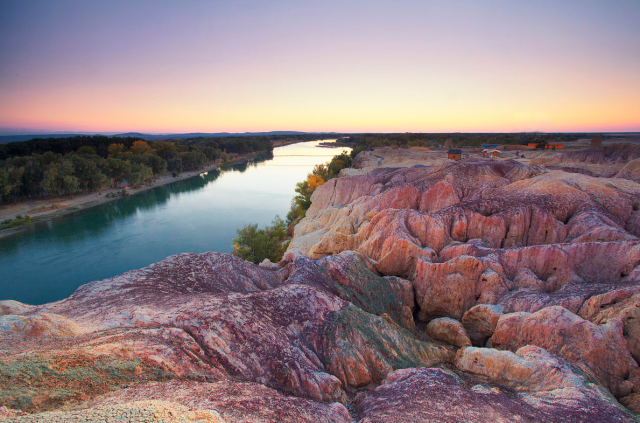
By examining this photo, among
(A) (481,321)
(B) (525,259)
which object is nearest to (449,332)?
(A) (481,321)

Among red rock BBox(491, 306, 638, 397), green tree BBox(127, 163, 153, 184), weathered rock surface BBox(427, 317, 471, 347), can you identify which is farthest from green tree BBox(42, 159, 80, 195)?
red rock BBox(491, 306, 638, 397)

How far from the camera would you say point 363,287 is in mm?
12484

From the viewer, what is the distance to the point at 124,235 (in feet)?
135

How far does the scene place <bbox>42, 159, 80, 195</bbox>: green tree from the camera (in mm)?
50938

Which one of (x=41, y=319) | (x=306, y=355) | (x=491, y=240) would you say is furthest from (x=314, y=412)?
(x=491, y=240)

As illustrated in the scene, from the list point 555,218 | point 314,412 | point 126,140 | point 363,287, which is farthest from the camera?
point 126,140

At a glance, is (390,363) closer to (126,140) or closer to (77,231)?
(77,231)

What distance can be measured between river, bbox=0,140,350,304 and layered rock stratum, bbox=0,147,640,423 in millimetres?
25178

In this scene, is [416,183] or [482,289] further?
[416,183]

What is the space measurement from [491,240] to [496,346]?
7.93 m

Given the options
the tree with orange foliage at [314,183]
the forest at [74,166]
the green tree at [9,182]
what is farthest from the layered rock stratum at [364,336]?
the forest at [74,166]

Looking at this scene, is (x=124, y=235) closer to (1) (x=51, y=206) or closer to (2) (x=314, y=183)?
(1) (x=51, y=206)

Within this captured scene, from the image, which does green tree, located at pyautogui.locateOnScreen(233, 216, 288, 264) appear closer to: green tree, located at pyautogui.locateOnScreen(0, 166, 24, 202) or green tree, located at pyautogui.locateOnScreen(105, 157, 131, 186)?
green tree, located at pyautogui.locateOnScreen(0, 166, 24, 202)

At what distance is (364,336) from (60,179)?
64.4m
